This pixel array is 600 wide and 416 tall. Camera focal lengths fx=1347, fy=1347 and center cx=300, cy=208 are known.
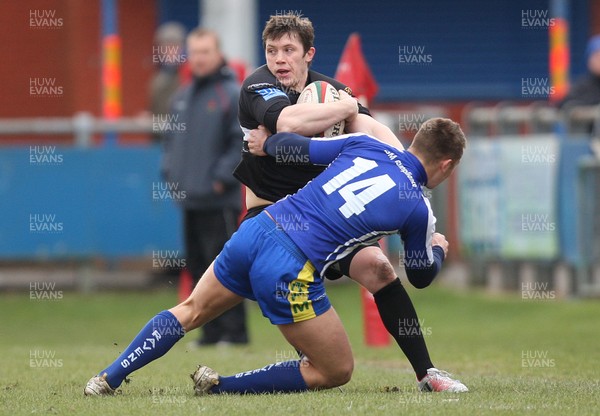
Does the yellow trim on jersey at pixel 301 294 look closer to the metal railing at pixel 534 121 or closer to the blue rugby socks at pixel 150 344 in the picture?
the blue rugby socks at pixel 150 344

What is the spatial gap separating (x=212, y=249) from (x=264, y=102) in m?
4.67

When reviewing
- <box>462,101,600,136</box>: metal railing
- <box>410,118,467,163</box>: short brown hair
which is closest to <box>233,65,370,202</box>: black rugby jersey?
<box>410,118,467,163</box>: short brown hair

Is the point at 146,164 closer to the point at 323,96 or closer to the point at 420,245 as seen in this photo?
the point at 323,96

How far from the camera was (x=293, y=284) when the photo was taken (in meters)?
7.10

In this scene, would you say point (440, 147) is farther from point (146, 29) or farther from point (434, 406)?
point (146, 29)

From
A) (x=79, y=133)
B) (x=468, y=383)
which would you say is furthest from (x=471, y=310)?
(x=468, y=383)

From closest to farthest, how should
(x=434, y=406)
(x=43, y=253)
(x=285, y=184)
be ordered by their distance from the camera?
1. (x=434, y=406)
2. (x=285, y=184)
3. (x=43, y=253)

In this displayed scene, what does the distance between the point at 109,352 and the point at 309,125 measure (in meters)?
4.26

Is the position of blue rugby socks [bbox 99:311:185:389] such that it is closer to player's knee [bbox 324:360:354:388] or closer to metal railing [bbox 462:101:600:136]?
player's knee [bbox 324:360:354:388]

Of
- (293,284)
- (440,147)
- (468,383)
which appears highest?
(440,147)

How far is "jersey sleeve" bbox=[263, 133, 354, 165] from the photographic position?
7.09 m

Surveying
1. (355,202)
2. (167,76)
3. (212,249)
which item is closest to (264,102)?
(355,202)

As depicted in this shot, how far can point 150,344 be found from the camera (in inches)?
285

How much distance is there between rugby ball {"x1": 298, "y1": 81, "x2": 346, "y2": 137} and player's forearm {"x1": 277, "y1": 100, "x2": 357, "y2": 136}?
0.48 ft
